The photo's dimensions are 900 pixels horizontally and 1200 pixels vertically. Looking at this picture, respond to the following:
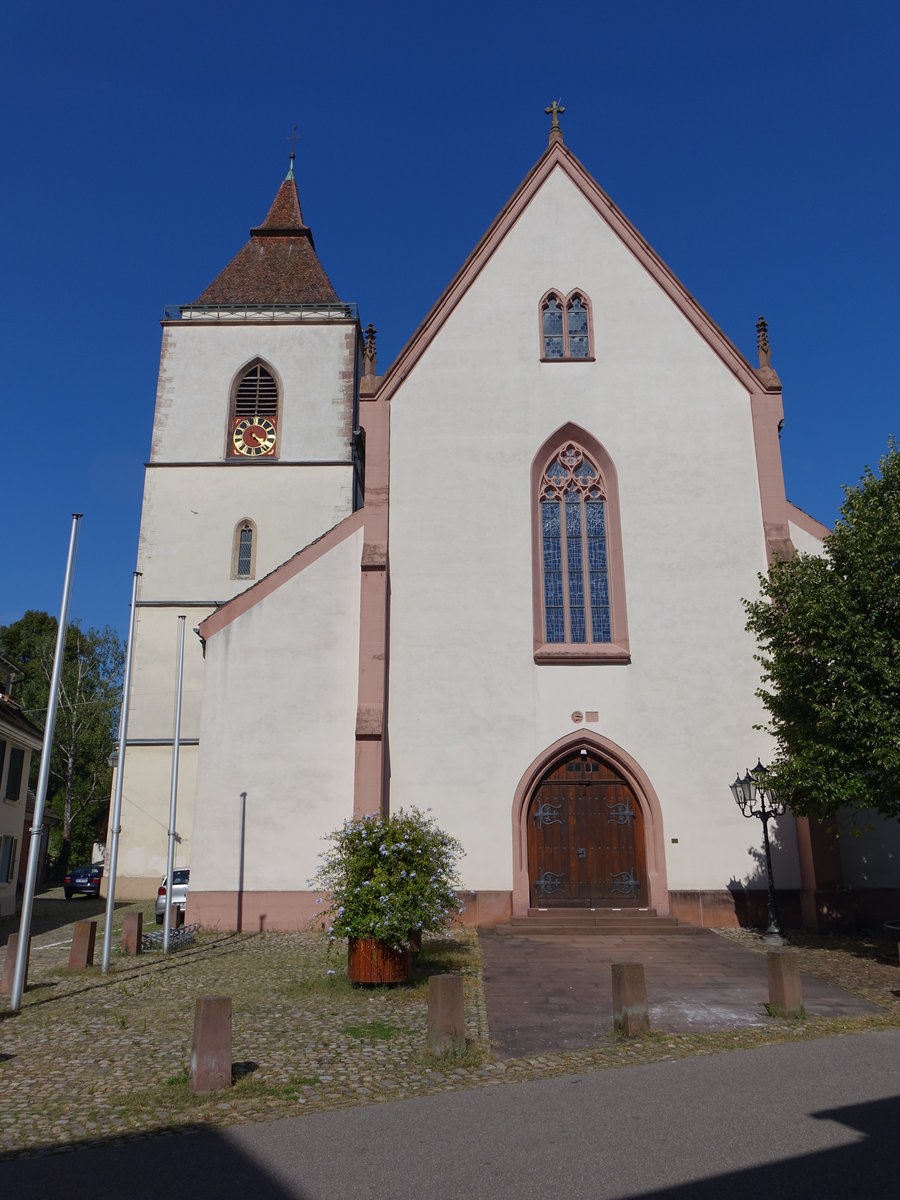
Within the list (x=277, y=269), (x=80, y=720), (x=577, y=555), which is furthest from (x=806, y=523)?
(x=80, y=720)

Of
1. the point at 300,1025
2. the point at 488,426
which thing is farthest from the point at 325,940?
the point at 488,426

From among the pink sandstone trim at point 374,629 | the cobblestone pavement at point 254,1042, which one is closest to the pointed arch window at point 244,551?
the pink sandstone trim at point 374,629

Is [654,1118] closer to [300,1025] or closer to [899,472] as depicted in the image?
[300,1025]

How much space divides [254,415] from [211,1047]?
26566 mm

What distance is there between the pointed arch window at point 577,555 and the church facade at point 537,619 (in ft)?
0.17

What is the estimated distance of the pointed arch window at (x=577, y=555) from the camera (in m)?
18.3

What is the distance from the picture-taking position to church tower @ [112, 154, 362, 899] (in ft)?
91.3

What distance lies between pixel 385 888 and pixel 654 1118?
17.3 ft

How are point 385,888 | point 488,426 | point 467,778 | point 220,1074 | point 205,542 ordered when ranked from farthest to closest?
1. point 205,542
2. point 488,426
3. point 467,778
4. point 385,888
5. point 220,1074

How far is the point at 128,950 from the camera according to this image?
48.1 ft

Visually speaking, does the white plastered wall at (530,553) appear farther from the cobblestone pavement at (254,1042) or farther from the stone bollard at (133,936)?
the stone bollard at (133,936)

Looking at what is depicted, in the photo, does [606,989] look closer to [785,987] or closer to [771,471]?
[785,987]

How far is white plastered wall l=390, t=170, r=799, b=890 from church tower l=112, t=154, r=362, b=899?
1095cm

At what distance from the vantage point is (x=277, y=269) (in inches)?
1375
